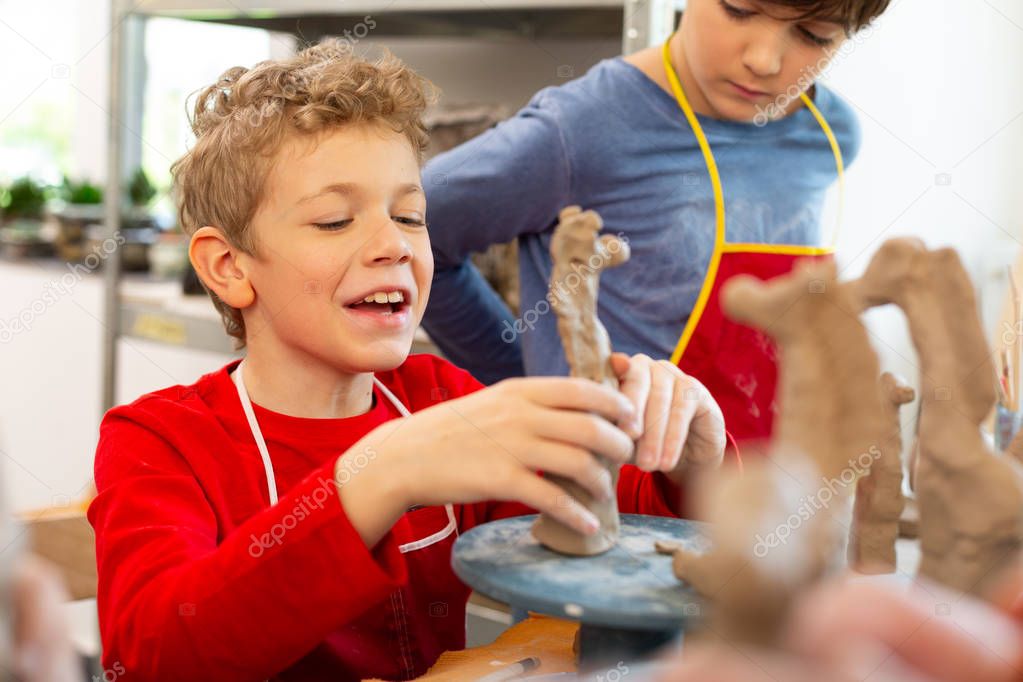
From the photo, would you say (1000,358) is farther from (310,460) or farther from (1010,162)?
(1010,162)

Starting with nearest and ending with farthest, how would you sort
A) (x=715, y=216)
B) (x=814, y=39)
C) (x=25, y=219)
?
(x=814, y=39)
(x=715, y=216)
(x=25, y=219)

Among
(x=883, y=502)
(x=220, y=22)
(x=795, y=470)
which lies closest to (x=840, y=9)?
(x=883, y=502)

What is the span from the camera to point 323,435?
83 centimetres

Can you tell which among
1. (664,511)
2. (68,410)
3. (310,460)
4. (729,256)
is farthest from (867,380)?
(68,410)

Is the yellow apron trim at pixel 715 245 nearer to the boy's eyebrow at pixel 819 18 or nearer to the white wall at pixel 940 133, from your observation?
the boy's eyebrow at pixel 819 18

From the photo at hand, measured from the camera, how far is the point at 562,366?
3.66ft

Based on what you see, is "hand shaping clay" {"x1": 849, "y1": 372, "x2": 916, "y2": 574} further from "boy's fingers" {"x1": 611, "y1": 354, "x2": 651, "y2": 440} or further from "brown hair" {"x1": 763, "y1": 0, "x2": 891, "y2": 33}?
"brown hair" {"x1": 763, "y1": 0, "x2": 891, "y2": 33}

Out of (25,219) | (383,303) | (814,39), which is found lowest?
(25,219)

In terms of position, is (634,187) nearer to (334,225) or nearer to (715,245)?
(715,245)

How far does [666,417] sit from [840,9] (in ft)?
1.72

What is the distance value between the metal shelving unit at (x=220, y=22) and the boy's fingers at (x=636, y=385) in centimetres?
106

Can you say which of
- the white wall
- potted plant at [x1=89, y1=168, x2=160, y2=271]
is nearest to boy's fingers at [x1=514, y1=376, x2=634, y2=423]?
the white wall

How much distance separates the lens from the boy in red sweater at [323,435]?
53 cm

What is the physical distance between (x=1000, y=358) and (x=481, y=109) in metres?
1.00
